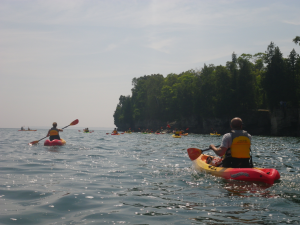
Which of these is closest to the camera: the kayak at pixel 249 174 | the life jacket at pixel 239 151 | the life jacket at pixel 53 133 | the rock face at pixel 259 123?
the kayak at pixel 249 174

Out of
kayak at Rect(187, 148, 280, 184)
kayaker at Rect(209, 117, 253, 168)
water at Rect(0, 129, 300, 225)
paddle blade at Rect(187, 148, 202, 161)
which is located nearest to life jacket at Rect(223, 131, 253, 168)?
kayaker at Rect(209, 117, 253, 168)

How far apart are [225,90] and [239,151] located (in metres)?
50.7

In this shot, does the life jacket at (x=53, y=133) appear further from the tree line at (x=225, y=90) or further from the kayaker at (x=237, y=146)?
the tree line at (x=225, y=90)

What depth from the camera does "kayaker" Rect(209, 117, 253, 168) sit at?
6973mm

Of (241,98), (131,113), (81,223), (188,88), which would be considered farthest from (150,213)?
(131,113)

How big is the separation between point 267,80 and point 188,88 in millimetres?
23720

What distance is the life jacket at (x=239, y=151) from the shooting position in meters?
6.96

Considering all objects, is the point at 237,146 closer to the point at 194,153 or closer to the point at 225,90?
the point at 194,153

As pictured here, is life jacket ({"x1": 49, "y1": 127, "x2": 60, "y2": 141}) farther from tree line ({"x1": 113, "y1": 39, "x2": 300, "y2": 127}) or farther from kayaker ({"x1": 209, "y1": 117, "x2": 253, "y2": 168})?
tree line ({"x1": 113, "y1": 39, "x2": 300, "y2": 127})

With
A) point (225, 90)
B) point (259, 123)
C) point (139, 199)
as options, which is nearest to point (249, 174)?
point (139, 199)

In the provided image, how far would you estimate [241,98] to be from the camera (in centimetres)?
5316

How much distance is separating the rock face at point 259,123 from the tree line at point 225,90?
4.98 feet

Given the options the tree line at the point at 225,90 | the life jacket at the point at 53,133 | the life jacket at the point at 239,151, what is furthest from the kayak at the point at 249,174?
the tree line at the point at 225,90

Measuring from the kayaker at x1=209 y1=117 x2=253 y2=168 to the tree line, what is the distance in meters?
32.1
